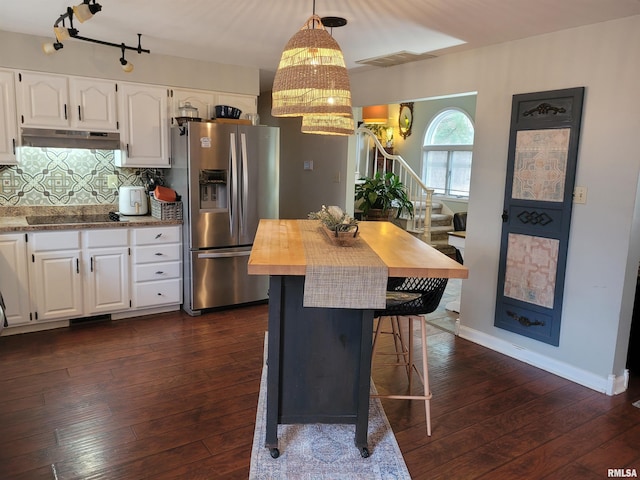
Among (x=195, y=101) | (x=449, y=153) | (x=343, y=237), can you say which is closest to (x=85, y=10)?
(x=343, y=237)

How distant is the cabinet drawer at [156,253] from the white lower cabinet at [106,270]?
0.10 meters

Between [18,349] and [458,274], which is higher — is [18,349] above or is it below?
below

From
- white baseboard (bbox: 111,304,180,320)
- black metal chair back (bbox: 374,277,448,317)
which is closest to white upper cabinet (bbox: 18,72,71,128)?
white baseboard (bbox: 111,304,180,320)

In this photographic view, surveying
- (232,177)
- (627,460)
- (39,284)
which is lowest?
(627,460)

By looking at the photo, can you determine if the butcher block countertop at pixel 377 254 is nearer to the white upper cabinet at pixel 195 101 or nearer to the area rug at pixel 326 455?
the area rug at pixel 326 455

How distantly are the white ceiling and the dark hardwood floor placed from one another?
2.32 meters

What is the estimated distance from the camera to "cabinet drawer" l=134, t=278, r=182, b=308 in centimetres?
412

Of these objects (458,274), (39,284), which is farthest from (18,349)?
(458,274)

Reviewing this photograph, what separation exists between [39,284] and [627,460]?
4.05 metres

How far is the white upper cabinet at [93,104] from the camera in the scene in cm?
386

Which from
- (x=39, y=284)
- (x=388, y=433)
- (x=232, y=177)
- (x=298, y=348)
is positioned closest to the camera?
(x=298, y=348)

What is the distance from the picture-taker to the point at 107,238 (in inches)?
153

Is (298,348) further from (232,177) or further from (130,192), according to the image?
(130,192)

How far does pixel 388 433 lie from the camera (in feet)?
7.96
